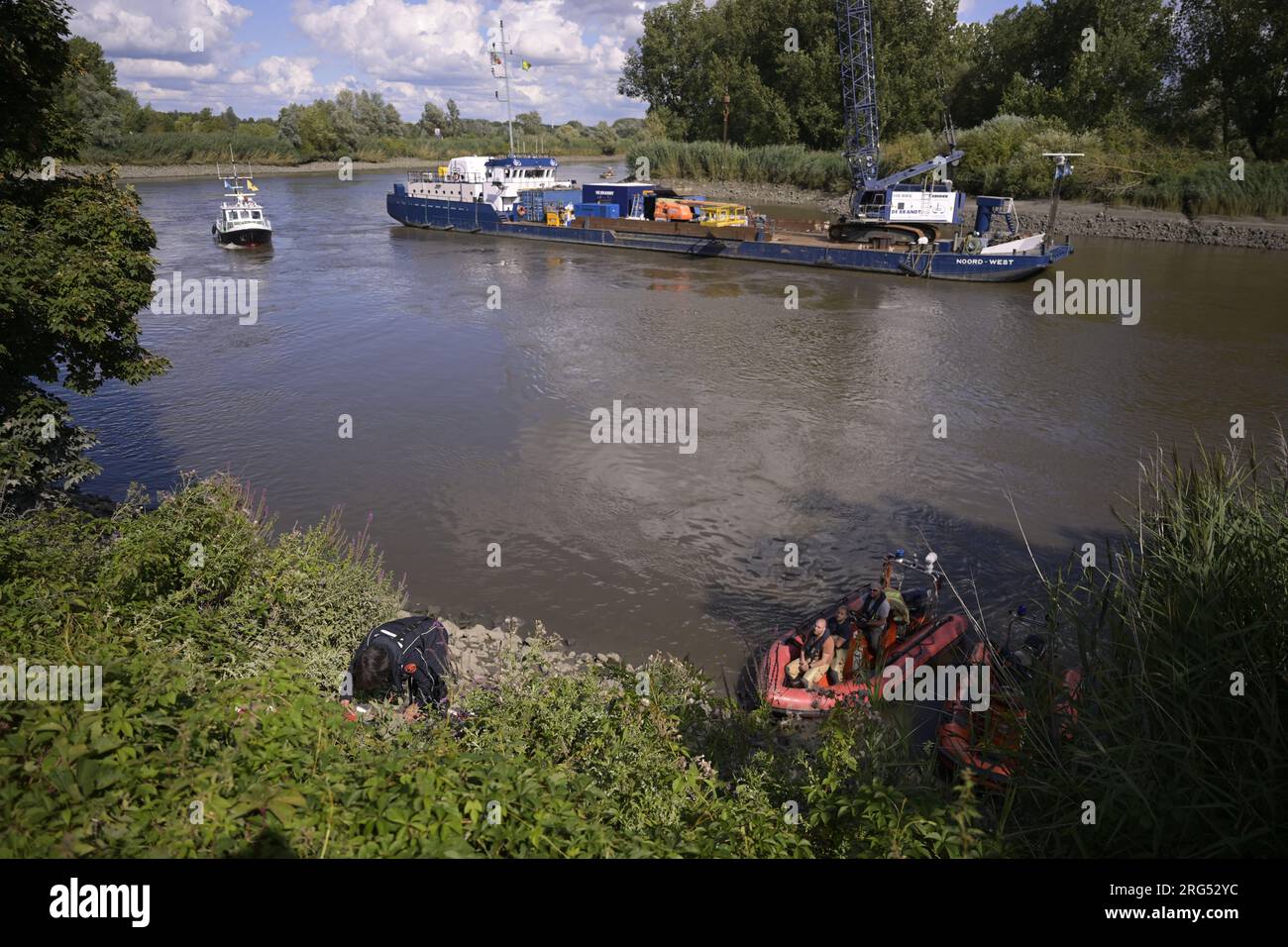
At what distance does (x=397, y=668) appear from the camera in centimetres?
636

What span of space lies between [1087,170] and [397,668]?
4328cm

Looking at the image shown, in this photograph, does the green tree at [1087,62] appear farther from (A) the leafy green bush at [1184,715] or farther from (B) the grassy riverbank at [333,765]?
(B) the grassy riverbank at [333,765]

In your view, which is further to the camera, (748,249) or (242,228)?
(242,228)

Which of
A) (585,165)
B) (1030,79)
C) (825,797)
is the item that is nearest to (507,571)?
(825,797)

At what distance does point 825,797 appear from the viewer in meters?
4.05

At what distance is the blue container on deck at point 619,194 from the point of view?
35781 millimetres

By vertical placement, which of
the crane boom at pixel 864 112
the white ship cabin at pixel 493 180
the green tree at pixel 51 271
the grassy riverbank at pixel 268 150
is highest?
the grassy riverbank at pixel 268 150

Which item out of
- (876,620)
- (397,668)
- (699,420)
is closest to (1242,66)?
(699,420)

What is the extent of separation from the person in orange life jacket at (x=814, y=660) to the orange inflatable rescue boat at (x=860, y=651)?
1.9 inches

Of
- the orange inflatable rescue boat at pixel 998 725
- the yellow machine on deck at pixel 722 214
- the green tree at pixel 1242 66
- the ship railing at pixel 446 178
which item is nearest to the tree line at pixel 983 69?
the green tree at pixel 1242 66

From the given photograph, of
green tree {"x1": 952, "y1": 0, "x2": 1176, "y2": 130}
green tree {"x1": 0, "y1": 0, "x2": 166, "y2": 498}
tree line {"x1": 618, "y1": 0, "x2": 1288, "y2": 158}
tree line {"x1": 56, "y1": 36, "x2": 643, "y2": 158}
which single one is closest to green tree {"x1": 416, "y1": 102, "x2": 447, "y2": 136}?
tree line {"x1": 56, "y1": 36, "x2": 643, "y2": 158}

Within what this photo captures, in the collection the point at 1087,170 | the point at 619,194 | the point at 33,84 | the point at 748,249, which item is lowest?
the point at 33,84

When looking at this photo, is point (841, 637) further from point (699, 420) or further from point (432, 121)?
point (432, 121)

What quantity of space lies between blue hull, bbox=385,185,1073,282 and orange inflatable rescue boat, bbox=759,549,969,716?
21.7m
